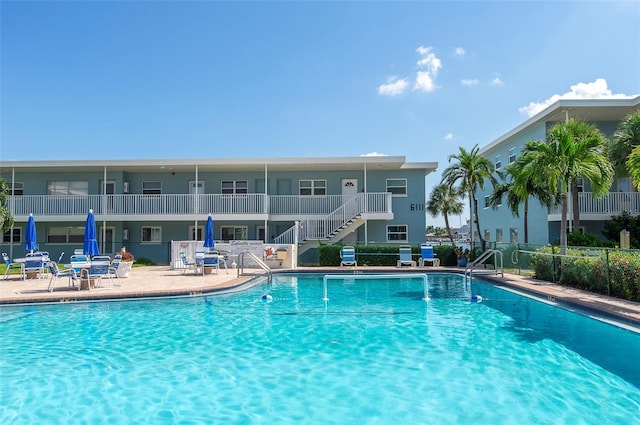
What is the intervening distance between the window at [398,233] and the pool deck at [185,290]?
25.6ft

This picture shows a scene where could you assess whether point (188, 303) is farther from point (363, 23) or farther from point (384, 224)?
point (384, 224)

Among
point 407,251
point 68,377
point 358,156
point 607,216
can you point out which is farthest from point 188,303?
point 607,216

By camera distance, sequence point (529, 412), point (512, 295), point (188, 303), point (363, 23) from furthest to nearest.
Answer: point (363, 23) → point (512, 295) → point (188, 303) → point (529, 412)

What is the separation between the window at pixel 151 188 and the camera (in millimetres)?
23594

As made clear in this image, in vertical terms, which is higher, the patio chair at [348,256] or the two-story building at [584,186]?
the two-story building at [584,186]

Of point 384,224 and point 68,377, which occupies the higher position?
point 384,224

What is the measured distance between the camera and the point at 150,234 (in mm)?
23344

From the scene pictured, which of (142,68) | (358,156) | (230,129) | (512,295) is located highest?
(142,68)

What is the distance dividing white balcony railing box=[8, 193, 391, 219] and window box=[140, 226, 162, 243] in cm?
232

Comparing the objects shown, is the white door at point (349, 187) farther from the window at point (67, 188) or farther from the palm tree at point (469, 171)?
the window at point (67, 188)

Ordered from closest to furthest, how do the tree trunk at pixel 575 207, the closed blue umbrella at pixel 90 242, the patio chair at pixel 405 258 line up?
the closed blue umbrella at pixel 90 242, the tree trunk at pixel 575 207, the patio chair at pixel 405 258

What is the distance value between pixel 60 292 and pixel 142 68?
10.9 meters

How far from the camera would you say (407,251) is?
18.8m

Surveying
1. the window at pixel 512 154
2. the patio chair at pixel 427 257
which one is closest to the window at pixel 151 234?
the patio chair at pixel 427 257
